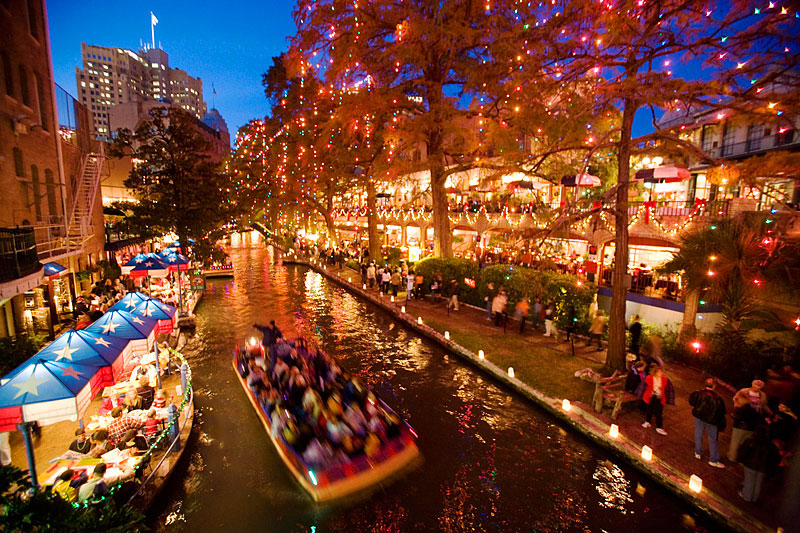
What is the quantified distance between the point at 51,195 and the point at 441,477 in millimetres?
19065

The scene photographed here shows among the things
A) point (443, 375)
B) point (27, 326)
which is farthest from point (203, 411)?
point (27, 326)

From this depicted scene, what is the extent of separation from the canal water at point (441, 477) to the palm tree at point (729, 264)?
647 cm

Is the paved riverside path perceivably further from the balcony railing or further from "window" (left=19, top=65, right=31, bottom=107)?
"window" (left=19, top=65, right=31, bottom=107)

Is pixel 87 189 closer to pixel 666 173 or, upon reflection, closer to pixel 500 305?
pixel 500 305

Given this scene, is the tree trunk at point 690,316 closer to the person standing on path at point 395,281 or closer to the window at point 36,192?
the person standing on path at point 395,281

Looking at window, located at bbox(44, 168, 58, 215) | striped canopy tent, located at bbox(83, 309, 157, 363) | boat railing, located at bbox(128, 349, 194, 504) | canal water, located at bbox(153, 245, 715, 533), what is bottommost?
canal water, located at bbox(153, 245, 715, 533)

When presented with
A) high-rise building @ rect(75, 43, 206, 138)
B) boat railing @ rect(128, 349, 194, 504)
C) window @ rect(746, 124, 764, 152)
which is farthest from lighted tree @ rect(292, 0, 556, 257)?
high-rise building @ rect(75, 43, 206, 138)

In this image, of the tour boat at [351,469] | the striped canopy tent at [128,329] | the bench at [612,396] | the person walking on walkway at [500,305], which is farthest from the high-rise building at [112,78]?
the bench at [612,396]

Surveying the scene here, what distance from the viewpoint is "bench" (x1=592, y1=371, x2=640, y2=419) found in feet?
30.4

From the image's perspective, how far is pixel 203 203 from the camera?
22.9 meters

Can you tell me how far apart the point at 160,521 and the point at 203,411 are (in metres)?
3.94

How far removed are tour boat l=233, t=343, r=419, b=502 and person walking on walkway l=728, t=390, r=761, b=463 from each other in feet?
20.1

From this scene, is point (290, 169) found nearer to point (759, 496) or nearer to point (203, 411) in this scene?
point (203, 411)

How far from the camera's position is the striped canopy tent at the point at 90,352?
679cm
